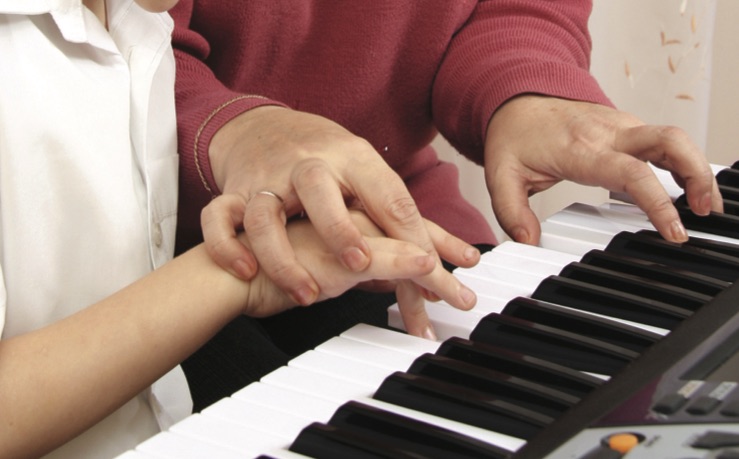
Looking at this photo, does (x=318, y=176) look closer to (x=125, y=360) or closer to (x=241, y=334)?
(x=125, y=360)

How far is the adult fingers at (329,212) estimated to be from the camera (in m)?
0.68

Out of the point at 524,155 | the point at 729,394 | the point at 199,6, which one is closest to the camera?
the point at 729,394

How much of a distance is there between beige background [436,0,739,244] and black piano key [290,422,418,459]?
1.40m

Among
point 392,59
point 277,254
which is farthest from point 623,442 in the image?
point 392,59

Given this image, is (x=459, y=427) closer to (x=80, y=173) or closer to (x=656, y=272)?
(x=656, y=272)

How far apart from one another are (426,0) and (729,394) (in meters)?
0.76

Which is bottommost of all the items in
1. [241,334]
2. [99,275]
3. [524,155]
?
[241,334]

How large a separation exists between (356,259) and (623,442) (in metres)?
0.24

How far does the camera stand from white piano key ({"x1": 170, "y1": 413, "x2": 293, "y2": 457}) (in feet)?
1.73

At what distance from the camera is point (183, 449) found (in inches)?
20.8

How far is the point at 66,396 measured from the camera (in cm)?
69

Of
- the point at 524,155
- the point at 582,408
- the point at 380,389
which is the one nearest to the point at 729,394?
the point at 582,408

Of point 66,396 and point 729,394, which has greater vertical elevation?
point 729,394

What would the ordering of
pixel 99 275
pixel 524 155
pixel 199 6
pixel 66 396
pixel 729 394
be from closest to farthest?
1. pixel 729 394
2. pixel 66 396
3. pixel 99 275
4. pixel 524 155
5. pixel 199 6
